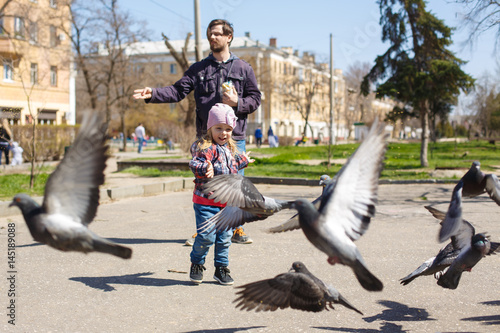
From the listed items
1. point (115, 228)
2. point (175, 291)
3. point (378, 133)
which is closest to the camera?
point (378, 133)

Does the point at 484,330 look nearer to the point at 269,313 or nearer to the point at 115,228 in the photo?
the point at 269,313

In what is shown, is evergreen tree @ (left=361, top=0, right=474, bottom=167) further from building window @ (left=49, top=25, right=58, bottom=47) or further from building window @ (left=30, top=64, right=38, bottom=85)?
building window @ (left=49, top=25, right=58, bottom=47)

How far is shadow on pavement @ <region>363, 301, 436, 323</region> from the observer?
3.81 m

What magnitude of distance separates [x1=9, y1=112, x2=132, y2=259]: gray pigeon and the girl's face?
1.83 m

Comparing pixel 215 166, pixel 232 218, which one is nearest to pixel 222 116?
pixel 215 166

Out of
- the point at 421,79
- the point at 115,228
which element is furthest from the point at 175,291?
the point at 421,79

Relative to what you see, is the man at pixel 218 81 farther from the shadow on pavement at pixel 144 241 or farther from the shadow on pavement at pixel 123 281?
the shadow on pavement at pixel 144 241

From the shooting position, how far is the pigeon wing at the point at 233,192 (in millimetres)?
3166

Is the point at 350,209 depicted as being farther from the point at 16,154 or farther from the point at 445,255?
the point at 16,154

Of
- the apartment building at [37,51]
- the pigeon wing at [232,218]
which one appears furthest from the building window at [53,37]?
the pigeon wing at [232,218]

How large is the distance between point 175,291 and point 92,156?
245 cm

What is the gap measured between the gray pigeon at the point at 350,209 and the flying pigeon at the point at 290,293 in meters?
0.51

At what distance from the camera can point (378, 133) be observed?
2.65 m

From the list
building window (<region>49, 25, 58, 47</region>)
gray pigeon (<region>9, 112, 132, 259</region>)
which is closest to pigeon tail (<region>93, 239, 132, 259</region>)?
gray pigeon (<region>9, 112, 132, 259</region>)
